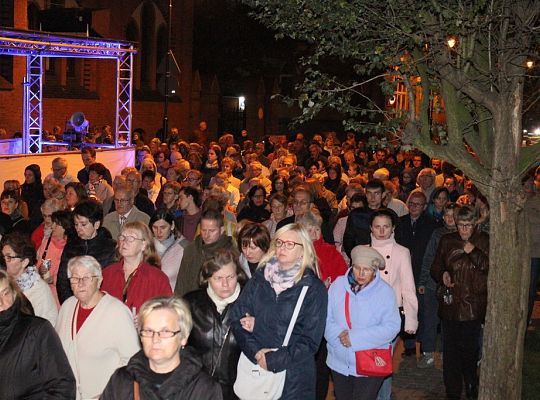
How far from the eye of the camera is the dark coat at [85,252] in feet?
28.2

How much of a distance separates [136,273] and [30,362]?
6.77 ft

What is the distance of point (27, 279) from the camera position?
715 centimetres

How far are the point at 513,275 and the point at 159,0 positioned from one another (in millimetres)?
36184

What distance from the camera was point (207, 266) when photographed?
259 inches

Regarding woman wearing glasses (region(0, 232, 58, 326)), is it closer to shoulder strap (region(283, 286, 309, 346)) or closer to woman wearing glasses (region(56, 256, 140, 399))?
woman wearing glasses (region(56, 256, 140, 399))

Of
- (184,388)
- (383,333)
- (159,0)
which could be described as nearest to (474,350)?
(383,333)

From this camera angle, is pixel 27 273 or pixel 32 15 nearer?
pixel 27 273

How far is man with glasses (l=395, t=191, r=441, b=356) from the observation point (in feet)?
37.1

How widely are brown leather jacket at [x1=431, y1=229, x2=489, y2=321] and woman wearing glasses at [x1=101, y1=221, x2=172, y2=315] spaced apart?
3.11 meters

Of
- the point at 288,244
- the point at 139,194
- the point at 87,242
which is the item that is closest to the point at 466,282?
the point at 288,244

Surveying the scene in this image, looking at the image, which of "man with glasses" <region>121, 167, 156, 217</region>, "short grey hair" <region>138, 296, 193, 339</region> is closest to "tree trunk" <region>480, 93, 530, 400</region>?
"short grey hair" <region>138, 296, 193, 339</region>

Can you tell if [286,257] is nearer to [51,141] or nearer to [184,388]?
[184,388]

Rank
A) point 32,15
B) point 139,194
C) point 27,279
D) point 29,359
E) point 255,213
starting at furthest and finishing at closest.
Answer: point 32,15, point 139,194, point 255,213, point 27,279, point 29,359

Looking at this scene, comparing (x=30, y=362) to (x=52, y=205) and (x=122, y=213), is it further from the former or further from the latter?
(x=122, y=213)
